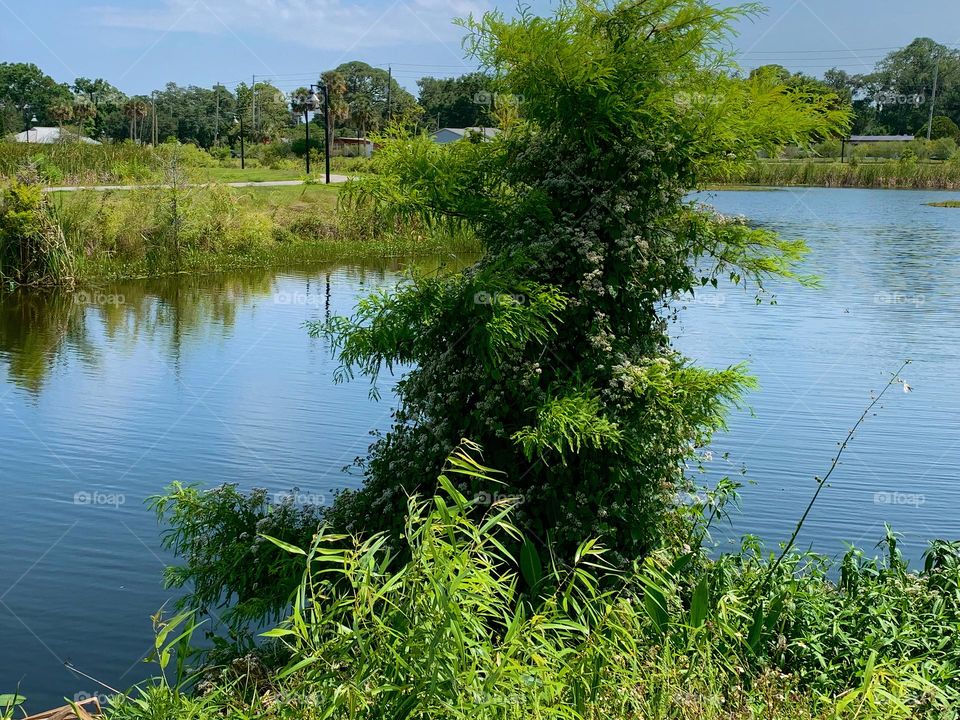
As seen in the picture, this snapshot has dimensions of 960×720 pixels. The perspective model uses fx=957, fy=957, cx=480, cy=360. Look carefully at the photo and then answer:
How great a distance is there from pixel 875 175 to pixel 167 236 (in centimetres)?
5336

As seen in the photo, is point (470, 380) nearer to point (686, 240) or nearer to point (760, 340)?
point (686, 240)

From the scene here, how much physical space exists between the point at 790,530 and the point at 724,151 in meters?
3.79

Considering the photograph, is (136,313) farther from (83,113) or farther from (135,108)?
(83,113)

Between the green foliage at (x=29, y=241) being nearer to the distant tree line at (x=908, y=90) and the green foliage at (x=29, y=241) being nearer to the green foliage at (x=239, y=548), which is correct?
the green foliage at (x=239, y=548)

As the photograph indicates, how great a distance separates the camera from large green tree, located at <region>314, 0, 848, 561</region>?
569 cm

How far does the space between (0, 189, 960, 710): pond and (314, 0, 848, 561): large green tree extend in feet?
5.24

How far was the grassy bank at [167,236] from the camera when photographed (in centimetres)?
2153

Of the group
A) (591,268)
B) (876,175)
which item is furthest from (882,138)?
(591,268)

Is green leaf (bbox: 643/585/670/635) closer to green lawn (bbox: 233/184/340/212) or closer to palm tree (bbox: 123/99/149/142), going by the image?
green lawn (bbox: 233/184/340/212)

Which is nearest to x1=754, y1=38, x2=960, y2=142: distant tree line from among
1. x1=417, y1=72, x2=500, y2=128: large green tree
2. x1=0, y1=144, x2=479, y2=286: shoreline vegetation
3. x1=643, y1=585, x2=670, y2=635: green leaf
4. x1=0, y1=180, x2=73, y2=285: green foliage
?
x1=417, y1=72, x2=500, y2=128: large green tree

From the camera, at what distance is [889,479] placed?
9.66 m

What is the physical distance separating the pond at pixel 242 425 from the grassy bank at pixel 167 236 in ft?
4.26

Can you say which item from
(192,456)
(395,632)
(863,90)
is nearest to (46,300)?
(192,456)

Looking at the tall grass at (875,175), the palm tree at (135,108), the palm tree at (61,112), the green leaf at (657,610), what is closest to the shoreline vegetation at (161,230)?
the green leaf at (657,610)
